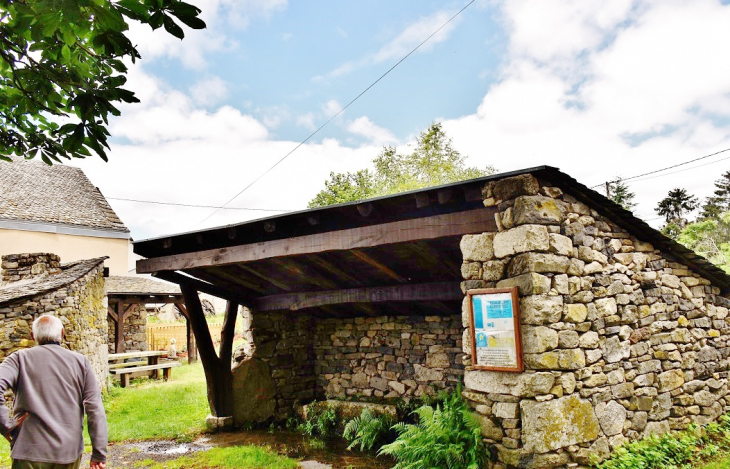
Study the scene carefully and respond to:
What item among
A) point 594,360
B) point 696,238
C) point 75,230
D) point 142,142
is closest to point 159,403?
point 75,230

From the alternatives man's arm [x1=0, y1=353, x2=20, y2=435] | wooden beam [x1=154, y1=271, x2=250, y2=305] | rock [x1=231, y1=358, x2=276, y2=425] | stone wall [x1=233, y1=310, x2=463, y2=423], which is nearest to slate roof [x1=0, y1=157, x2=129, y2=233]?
wooden beam [x1=154, y1=271, x2=250, y2=305]

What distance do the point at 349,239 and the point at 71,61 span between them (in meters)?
2.95

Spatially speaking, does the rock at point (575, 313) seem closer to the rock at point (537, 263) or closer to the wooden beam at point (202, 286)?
the rock at point (537, 263)

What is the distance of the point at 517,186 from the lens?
4.13 m

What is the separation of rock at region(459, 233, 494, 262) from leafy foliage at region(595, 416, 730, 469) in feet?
6.16

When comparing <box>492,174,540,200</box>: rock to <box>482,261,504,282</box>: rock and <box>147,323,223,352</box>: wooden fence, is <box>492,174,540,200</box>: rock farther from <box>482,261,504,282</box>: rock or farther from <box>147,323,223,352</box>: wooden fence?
<box>147,323,223,352</box>: wooden fence

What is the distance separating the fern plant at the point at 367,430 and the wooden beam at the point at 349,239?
2805 millimetres

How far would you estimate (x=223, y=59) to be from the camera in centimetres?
1997

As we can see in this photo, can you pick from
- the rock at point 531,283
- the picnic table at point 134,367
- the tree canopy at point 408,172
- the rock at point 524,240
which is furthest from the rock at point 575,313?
the tree canopy at point 408,172

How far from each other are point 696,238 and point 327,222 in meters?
17.7

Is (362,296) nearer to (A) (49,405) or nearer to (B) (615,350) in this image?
(B) (615,350)

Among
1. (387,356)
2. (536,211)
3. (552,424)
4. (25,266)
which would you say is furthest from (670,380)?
(25,266)

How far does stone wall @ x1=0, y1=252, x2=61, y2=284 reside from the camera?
9.59 meters

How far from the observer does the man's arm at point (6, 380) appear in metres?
2.86
